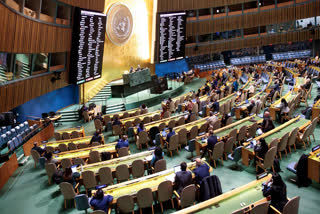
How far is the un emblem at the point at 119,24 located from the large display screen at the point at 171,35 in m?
3.05

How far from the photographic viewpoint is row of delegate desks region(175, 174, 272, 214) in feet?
15.8

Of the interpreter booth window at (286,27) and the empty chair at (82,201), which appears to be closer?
Answer: the empty chair at (82,201)

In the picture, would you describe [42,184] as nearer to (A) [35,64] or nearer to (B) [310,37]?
(A) [35,64]

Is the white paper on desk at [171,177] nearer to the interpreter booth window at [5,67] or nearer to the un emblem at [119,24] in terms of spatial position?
the interpreter booth window at [5,67]

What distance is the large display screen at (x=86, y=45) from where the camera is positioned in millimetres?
14766

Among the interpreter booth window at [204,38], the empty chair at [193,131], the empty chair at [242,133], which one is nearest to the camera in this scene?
the empty chair at [242,133]

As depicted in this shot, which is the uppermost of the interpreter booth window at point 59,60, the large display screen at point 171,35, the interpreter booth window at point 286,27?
the interpreter booth window at point 286,27

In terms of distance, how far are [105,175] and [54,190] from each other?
212 centimetres

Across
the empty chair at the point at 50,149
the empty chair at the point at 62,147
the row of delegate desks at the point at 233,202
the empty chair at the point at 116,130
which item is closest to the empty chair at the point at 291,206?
the row of delegate desks at the point at 233,202

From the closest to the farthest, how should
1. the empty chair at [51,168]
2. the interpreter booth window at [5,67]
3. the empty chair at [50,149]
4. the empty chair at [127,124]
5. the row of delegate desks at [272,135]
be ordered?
the row of delegate desks at [272,135] → the empty chair at [51,168] → the empty chair at [50,149] → the interpreter booth window at [5,67] → the empty chair at [127,124]

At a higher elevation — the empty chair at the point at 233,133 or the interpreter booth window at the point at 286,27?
the interpreter booth window at the point at 286,27

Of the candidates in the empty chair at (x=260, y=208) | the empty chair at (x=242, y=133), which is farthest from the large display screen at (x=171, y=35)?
the empty chair at (x=260, y=208)

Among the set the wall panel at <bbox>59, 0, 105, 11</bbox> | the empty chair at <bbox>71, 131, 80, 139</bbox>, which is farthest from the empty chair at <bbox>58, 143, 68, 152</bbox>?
the wall panel at <bbox>59, 0, 105, 11</bbox>

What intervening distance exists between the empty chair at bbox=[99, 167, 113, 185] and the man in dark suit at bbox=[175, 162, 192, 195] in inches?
82.3
